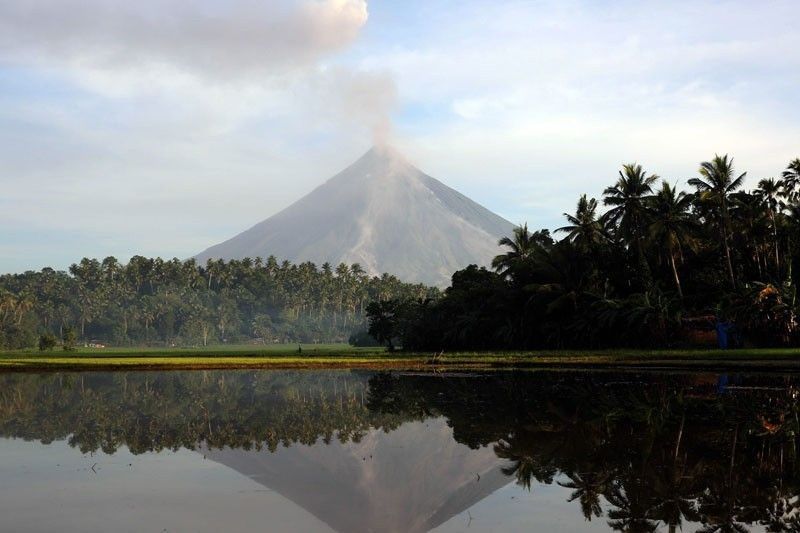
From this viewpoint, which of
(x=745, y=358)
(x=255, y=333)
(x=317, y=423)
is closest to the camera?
(x=317, y=423)

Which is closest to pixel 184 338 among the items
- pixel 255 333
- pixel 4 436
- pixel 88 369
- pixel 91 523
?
pixel 255 333

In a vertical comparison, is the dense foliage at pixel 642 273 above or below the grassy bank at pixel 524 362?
above

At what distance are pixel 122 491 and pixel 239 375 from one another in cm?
3416

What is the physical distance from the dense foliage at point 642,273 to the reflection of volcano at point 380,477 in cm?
4180

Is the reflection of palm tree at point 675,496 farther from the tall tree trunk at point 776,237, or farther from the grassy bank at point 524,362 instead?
the tall tree trunk at point 776,237

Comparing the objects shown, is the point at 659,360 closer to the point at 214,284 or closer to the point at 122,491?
the point at 122,491

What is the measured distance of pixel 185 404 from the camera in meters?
29.3

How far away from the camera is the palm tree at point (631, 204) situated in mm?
64312

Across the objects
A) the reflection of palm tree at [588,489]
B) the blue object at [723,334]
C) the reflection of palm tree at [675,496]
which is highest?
the blue object at [723,334]

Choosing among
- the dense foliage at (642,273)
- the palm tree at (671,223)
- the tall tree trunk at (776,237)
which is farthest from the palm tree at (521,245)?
the tall tree trunk at (776,237)

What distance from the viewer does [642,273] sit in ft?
208

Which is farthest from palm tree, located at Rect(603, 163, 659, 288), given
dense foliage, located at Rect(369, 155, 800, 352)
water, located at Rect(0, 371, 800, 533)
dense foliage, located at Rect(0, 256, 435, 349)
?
dense foliage, located at Rect(0, 256, 435, 349)

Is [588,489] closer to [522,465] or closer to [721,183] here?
[522,465]

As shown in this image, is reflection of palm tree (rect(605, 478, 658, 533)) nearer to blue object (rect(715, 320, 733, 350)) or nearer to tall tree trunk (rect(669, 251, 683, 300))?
blue object (rect(715, 320, 733, 350))
